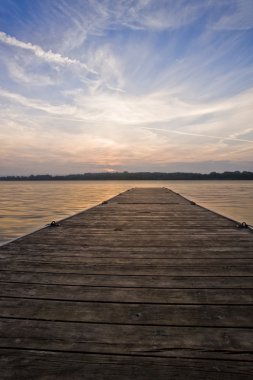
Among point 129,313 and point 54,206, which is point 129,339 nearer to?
point 129,313

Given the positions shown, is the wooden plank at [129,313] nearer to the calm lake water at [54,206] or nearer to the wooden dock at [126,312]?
the wooden dock at [126,312]

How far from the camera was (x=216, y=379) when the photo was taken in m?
1.68

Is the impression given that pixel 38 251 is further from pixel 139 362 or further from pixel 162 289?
pixel 139 362

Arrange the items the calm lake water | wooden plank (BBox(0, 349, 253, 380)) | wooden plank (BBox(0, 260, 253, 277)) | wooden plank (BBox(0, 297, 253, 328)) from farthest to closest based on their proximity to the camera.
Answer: the calm lake water < wooden plank (BBox(0, 260, 253, 277)) < wooden plank (BBox(0, 297, 253, 328)) < wooden plank (BBox(0, 349, 253, 380))

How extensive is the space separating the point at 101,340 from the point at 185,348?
0.60 meters

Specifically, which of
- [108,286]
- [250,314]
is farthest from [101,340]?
[250,314]

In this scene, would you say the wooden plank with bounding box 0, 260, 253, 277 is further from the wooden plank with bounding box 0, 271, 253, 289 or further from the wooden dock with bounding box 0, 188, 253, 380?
the wooden plank with bounding box 0, 271, 253, 289

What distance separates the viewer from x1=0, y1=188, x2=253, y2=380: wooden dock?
180 centimetres

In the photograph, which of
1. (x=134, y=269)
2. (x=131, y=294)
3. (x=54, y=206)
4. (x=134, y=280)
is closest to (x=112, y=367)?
(x=131, y=294)

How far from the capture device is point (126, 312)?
251 centimetres

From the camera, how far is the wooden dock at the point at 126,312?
1.80 metres

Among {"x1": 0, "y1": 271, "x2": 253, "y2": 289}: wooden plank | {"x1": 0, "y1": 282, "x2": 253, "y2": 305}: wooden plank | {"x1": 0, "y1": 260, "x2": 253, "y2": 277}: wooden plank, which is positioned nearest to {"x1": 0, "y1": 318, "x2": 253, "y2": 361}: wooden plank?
{"x1": 0, "y1": 282, "x2": 253, "y2": 305}: wooden plank

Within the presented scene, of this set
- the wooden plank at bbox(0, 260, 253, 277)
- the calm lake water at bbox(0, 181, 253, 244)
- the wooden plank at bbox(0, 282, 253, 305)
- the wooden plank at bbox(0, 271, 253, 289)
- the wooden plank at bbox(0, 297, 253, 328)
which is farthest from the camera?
the calm lake water at bbox(0, 181, 253, 244)

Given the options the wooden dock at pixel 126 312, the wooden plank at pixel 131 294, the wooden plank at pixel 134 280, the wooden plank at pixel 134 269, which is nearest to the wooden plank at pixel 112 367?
the wooden dock at pixel 126 312
